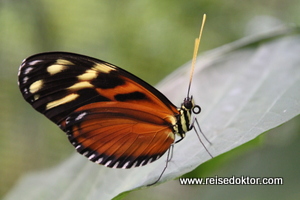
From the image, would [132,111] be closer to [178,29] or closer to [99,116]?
[99,116]

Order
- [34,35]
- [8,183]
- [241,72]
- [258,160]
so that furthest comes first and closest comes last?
[34,35], [8,183], [241,72], [258,160]

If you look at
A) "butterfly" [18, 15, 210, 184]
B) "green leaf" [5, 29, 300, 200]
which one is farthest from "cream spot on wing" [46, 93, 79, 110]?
"green leaf" [5, 29, 300, 200]

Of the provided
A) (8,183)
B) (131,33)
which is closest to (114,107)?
(8,183)

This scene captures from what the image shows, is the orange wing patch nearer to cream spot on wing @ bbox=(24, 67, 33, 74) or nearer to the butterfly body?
the butterfly body

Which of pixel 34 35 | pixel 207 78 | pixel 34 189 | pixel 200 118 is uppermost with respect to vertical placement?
pixel 34 35

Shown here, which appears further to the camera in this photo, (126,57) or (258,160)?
(126,57)

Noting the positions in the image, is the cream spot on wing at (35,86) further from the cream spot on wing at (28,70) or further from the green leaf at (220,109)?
the green leaf at (220,109)

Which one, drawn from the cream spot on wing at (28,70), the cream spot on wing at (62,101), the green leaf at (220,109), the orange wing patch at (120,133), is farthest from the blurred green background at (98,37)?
the cream spot on wing at (28,70)

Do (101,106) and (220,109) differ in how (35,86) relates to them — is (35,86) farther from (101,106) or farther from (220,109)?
(220,109)
